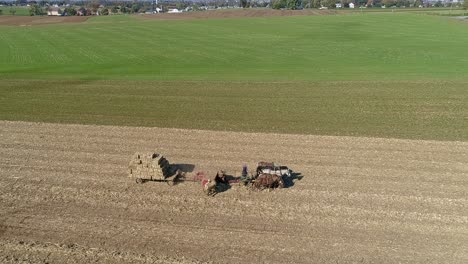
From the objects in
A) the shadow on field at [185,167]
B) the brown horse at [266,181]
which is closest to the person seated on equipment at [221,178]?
the brown horse at [266,181]

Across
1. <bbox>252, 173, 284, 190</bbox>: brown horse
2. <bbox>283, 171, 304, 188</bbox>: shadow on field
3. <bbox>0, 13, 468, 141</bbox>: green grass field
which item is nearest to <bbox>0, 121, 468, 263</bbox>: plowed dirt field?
<bbox>283, 171, 304, 188</bbox>: shadow on field

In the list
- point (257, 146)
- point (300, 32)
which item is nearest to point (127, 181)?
point (257, 146)

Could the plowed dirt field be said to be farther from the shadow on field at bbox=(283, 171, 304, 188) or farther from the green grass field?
the green grass field

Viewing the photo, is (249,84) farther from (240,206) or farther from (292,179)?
(240,206)

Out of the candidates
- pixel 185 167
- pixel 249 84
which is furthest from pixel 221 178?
pixel 249 84

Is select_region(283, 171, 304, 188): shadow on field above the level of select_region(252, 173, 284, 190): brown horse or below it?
below

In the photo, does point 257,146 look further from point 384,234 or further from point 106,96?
point 106,96

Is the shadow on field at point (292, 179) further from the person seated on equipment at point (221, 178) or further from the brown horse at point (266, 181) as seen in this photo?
the person seated on equipment at point (221, 178)
